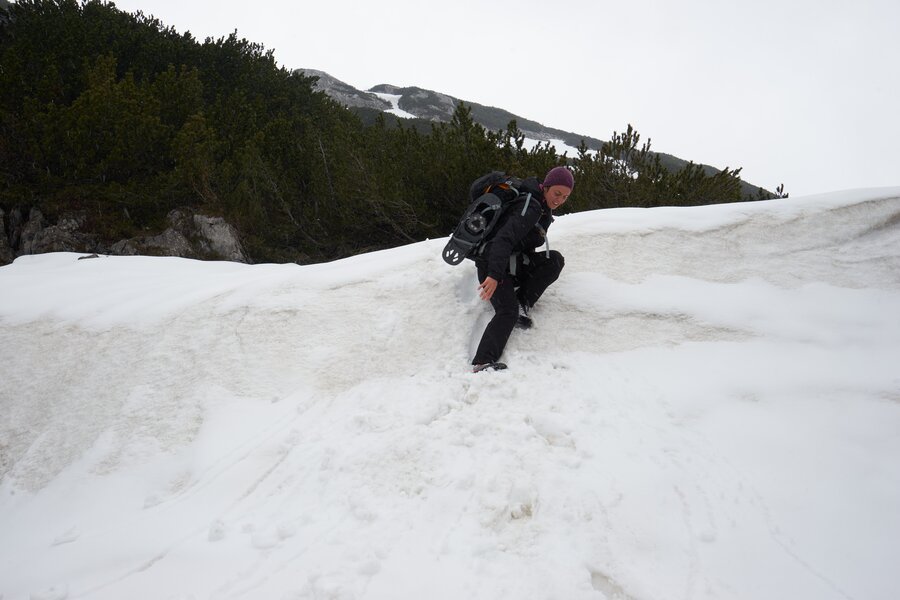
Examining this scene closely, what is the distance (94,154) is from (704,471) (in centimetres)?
1402

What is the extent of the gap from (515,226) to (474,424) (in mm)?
1648

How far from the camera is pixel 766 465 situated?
2.76 m

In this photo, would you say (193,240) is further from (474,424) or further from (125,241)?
(474,424)

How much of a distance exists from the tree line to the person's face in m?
6.43

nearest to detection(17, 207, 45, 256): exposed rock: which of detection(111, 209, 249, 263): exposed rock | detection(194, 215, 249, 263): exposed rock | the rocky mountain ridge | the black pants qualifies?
detection(111, 209, 249, 263): exposed rock

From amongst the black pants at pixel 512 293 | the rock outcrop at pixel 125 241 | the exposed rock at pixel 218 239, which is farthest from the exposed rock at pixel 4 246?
the black pants at pixel 512 293

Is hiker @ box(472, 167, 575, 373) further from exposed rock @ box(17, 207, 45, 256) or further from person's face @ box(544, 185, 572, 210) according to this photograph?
exposed rock @ box(17, 207, 45, 256)

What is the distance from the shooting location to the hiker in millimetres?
3779

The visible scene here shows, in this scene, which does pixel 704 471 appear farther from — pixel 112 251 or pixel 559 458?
pixel 112 251

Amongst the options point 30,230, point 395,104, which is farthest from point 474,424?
point 395,104

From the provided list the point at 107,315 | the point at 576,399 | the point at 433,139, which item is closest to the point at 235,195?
the point at 433,139

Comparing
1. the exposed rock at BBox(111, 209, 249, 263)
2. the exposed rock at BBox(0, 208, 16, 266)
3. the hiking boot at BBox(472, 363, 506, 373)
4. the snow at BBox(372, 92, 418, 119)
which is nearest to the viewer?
the hiking boot at BBox(472, 363, 506, 373)

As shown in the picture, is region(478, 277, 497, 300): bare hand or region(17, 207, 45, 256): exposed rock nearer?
region(478, 277, 497, 300): bare hand

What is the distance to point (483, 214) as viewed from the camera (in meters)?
4.02
